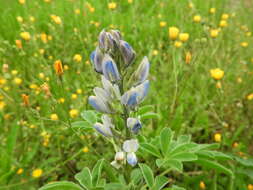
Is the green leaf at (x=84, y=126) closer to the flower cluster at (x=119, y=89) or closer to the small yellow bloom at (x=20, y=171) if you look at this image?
the flower cluster at (x=119, y=89)

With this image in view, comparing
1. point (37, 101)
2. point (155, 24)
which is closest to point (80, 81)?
point (37, 101)

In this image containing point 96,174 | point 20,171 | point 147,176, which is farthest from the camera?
point 20,171

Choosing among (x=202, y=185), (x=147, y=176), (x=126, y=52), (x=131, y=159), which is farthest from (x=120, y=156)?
(x=202, y=185)

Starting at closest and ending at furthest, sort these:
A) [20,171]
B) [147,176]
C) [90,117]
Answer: [147,176] → [90,117] → [20,171]

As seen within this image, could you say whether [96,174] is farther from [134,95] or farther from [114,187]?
[134,95]

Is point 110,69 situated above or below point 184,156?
above

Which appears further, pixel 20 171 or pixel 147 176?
pixel 20 171

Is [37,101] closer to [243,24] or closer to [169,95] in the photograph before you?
[169,95]

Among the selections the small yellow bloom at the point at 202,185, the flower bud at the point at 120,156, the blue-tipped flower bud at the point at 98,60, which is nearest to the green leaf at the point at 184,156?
the flower bud at the point at 120,156
